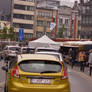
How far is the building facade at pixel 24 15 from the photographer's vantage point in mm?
A: 102875

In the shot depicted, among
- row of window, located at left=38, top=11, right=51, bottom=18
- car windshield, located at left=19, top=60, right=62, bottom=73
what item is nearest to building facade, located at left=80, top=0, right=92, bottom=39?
row of window, located at left=38, top=11, right=51, bottom=18

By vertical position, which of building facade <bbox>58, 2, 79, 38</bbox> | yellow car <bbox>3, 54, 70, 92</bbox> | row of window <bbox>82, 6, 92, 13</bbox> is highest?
yellow car <bbox>3, 54, 70, 92</bbox>

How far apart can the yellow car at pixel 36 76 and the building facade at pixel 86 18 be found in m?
83.4

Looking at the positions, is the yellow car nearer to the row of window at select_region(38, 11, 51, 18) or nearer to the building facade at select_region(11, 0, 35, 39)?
the building facade at select_region(11, 0, 35, 39)

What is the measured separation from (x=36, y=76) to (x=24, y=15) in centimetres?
9634

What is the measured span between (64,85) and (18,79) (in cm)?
130

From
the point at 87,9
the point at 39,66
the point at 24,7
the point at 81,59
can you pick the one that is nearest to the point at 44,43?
the point at 81,59

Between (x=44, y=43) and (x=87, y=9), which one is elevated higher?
(x=87, y=9)

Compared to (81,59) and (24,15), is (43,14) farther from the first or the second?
(81,59)

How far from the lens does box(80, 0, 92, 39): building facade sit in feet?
306

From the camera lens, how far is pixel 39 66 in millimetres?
10297

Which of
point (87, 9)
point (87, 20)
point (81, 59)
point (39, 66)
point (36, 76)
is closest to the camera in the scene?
point (36, 76)

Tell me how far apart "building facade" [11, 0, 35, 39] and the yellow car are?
91.9m

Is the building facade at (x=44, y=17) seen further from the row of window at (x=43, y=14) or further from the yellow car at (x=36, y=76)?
the yellow car at (x=36, y=76)
